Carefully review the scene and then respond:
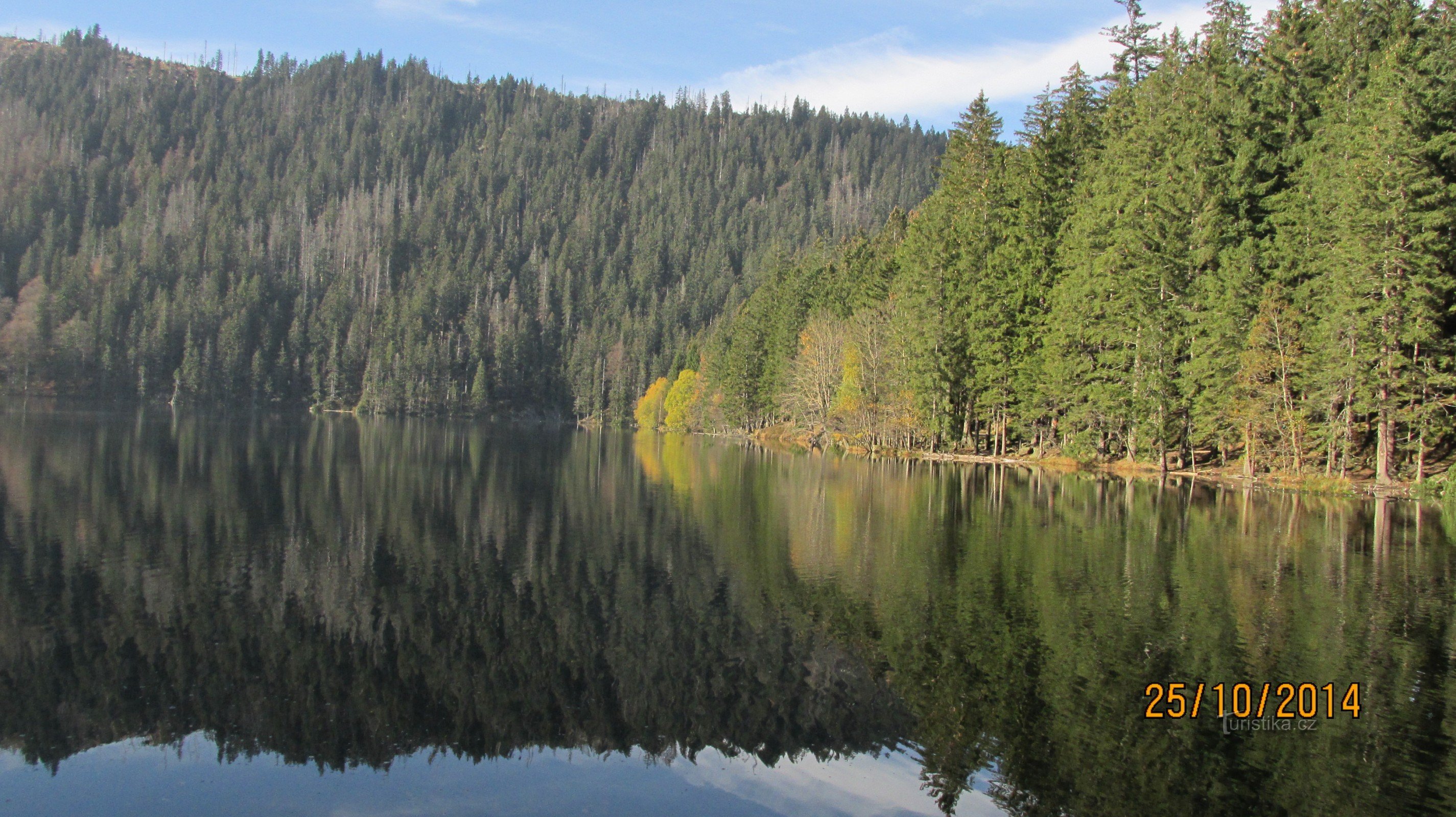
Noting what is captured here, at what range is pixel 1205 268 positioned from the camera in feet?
155

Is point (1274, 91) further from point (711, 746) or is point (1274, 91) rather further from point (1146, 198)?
point (711, 746)

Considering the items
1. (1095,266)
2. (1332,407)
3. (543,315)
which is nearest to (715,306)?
(543,315)

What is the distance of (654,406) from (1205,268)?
96408 millimetres

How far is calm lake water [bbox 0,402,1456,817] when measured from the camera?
1041 cm

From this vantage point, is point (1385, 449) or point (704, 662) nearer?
point (704, 662)

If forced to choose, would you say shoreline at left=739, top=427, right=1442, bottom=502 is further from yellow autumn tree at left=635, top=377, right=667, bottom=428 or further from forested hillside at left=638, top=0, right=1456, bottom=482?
yellow autumn tree at left=635, top=377, right=667, bottom=428

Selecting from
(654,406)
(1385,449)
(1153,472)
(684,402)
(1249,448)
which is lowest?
(1153,472)

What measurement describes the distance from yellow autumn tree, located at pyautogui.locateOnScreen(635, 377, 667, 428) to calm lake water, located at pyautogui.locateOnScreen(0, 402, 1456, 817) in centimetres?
10681

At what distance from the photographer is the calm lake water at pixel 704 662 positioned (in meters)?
10.4
